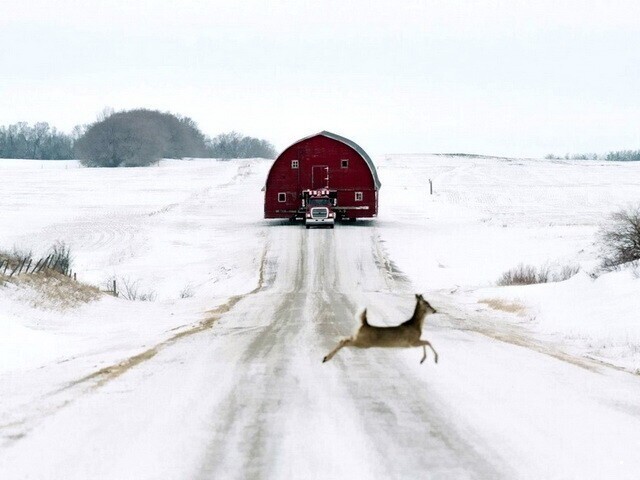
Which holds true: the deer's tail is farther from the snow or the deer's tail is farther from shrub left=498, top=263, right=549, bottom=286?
shrub left=498, top=263, right=549, bottom=286

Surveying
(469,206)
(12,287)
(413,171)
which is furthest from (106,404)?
(413,171)

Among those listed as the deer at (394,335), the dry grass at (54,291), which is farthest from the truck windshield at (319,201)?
the deer at (394,335)

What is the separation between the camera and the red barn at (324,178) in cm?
5478

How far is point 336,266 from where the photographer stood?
41000 millimetres

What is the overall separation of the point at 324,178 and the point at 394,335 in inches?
2031

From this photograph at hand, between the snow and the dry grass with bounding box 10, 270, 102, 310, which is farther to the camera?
the snow

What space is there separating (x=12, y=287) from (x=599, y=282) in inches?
544

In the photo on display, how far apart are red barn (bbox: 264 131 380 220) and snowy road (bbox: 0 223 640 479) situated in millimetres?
39911

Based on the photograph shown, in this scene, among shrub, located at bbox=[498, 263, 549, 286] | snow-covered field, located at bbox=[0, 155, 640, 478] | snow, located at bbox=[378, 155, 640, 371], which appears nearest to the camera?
snow-covered field, located at bbox=[0, 155, 640, 478]

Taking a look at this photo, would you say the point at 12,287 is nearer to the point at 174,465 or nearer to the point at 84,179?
the point at 174,465

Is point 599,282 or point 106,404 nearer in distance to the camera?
point 106,404

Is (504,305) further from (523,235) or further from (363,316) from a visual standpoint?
(523,235)

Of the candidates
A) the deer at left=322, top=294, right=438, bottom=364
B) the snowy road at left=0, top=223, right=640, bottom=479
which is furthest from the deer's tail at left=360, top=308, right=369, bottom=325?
the snowy road at left=0, top=223, right=640, bottom=479

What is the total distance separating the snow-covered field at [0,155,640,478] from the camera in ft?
26.0
